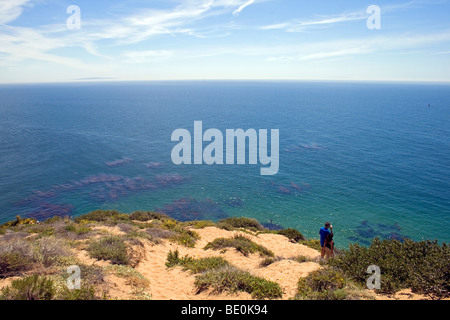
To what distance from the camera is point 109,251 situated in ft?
37.3

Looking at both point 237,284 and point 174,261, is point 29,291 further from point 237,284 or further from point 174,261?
point 174,261

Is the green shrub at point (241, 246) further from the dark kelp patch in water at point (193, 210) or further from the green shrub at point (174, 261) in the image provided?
the dark kelp patch in water at point (193, 210)

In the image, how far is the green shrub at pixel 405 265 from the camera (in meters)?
7.61

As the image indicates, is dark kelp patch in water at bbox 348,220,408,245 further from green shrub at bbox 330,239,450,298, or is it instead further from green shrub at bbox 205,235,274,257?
green shrub at bbox 330,239,450,298

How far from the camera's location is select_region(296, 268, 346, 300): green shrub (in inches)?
292

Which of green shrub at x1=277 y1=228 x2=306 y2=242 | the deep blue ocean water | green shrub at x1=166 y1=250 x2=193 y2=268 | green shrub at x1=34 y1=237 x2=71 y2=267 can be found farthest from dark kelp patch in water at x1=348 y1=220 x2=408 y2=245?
green shrub at x1=34 y1=237 x2=71 y2=267

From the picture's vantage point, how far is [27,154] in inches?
1911

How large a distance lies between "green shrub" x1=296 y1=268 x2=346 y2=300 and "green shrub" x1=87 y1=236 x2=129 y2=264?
24.4 feet

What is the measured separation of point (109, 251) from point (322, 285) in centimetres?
888

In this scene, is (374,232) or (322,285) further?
(374,232)

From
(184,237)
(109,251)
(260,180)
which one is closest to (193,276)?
(109,251)

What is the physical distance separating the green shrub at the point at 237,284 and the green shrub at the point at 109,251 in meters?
4.05

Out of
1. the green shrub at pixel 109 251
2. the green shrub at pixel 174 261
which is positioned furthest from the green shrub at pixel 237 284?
the green shrub at pixel 109 251
